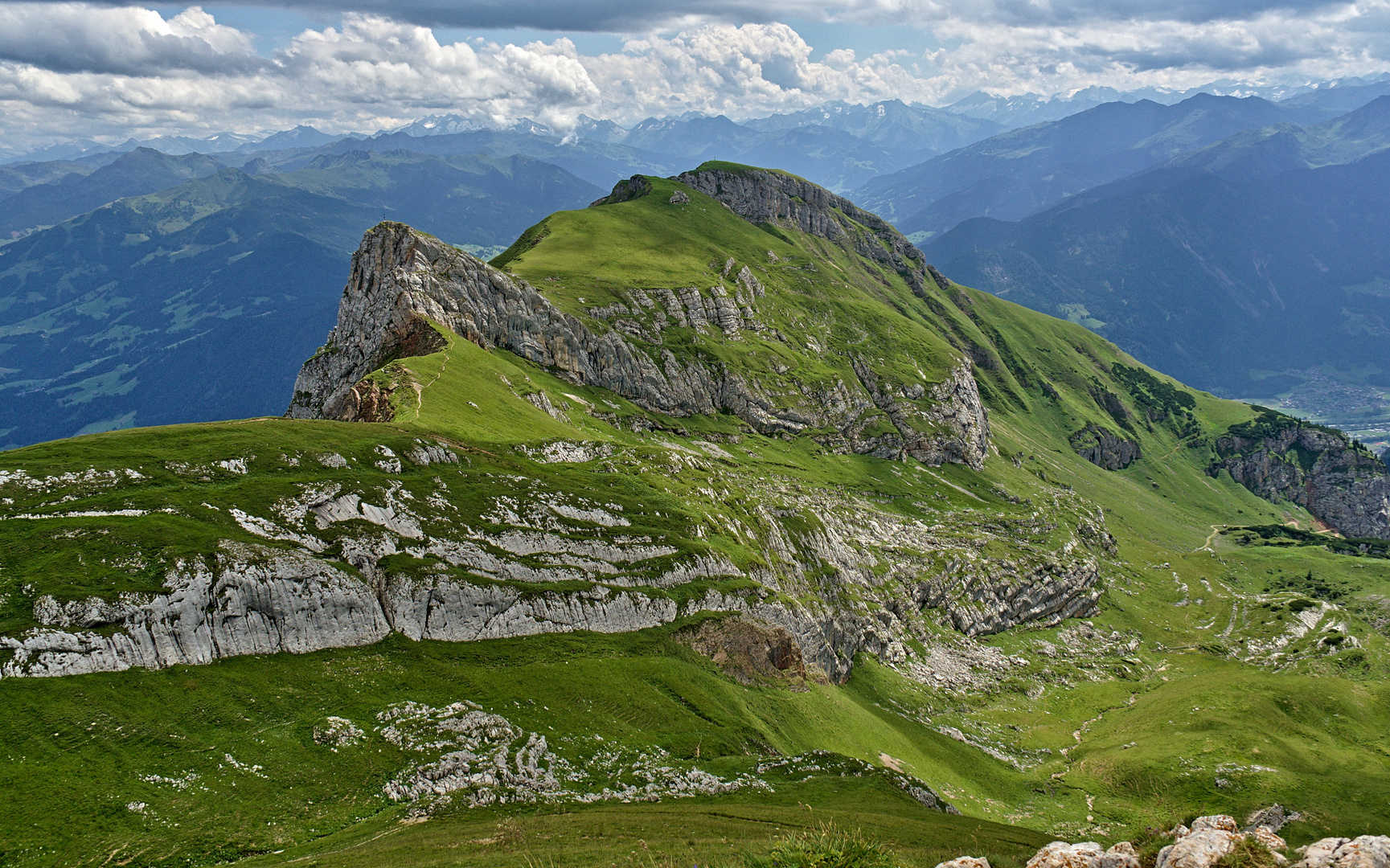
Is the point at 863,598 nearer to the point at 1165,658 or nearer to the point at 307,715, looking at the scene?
the point at 1165,658

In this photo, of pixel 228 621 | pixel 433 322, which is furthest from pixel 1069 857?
pixel 433 322

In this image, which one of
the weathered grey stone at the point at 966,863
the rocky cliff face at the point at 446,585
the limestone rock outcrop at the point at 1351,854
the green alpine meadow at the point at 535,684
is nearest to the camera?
the limestone rock outcrop at the point at 1351,854

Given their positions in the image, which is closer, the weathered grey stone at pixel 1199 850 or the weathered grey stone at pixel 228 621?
the weathered grey stone at pixel 1199 850

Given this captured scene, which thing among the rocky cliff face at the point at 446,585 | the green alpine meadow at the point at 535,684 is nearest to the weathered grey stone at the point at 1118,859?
the green alpine meadow at the point at 535,684

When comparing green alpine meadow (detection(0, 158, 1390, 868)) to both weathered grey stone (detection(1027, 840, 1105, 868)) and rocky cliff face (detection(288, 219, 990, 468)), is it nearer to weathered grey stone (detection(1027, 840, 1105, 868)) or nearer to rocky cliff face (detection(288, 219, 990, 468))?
weathered grey stone (detection(1027, 840, 1105, 868))

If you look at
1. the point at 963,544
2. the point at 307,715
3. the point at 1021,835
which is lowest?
the point at 963,544

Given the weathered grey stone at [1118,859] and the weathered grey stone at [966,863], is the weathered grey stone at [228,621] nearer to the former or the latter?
the weathered grey stone at [966,863]

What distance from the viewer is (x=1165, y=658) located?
504 ft

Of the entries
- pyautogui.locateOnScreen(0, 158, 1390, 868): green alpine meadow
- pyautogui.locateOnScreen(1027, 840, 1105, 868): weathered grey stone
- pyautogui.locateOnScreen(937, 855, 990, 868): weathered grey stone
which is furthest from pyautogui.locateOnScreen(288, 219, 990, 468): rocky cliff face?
pyautogui.locateOnScreen(1027, 840, 1105, 868): weathered grey stone

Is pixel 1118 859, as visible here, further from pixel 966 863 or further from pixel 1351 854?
pixel 1351 854

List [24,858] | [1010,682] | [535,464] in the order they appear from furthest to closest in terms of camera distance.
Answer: [1010,682], [535,464], [24,858]

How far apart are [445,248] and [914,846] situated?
160 m

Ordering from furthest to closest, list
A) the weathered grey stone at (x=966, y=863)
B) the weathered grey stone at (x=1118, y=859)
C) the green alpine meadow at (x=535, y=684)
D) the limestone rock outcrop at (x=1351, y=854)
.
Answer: the green alpine meadow at (x=535, y=684), the weathered grey stone at (x=966, y=863), the weathered grey stone at (x=1118, y=859), the limestone rock outcrop at (x=1351, y=854)

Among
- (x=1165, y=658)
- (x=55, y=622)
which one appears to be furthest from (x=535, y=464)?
(x=1165, y=658)
